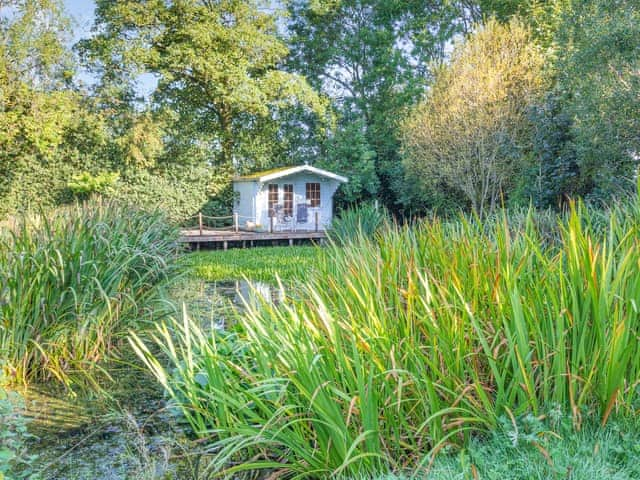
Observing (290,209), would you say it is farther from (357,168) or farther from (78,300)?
(78,300)

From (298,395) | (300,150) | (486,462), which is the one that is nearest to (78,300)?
(298,395)

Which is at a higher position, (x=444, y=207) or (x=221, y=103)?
(x=221, y=103)

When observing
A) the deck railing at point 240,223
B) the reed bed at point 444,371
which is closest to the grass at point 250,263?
the deck railing at point 240,223

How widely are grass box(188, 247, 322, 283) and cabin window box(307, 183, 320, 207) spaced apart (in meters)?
4.78

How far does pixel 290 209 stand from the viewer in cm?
1969

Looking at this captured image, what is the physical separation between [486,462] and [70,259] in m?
3.56

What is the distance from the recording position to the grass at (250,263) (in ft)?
33.4

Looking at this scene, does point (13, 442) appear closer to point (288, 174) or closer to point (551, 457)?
point (551, 457)

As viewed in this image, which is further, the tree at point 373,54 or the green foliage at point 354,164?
the tree at point 373,54

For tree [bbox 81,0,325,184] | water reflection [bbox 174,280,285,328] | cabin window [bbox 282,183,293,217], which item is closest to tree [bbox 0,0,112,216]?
tree [bbox 81,0,325,184]

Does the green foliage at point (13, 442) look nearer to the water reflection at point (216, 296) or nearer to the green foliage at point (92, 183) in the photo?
the water reflection at point (216, 296)

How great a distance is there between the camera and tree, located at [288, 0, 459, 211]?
2212cm

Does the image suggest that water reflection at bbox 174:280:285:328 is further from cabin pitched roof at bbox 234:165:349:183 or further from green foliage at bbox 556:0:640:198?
cabin pitched roof at bbox 234:165:349:183

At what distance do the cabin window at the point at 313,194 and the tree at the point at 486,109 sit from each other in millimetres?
5816
